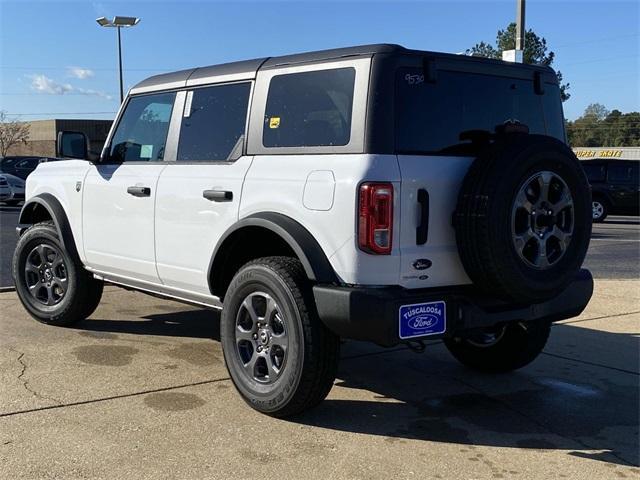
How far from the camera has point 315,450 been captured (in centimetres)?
356

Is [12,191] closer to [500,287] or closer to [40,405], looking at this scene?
[40,405]

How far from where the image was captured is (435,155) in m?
3.79

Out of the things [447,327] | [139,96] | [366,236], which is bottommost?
[447,327]

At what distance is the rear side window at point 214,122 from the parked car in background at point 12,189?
54.3 ft

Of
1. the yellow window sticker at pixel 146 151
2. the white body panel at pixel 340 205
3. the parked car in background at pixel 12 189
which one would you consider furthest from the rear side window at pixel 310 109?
the parked car in background at pixel 12 189

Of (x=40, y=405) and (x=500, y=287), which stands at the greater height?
(x=500, y=287)

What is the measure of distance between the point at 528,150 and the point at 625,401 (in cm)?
193

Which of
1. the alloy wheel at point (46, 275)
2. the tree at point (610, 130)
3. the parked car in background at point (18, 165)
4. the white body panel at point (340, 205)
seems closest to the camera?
the white body panel at point (340, 205)

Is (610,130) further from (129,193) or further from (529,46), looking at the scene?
(129,193)

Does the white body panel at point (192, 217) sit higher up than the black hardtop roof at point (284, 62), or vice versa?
the black hardtop roof at point (284, 62)

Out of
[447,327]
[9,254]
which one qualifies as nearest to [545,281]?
[447,327]

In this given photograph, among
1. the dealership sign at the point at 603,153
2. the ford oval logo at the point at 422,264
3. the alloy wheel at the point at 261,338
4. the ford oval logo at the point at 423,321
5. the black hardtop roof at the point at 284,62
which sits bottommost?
the alloy wheel at the point at 261,338

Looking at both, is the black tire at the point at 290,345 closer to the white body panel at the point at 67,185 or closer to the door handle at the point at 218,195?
the door handle at the point at 218,195

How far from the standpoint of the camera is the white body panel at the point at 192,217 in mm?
4305
